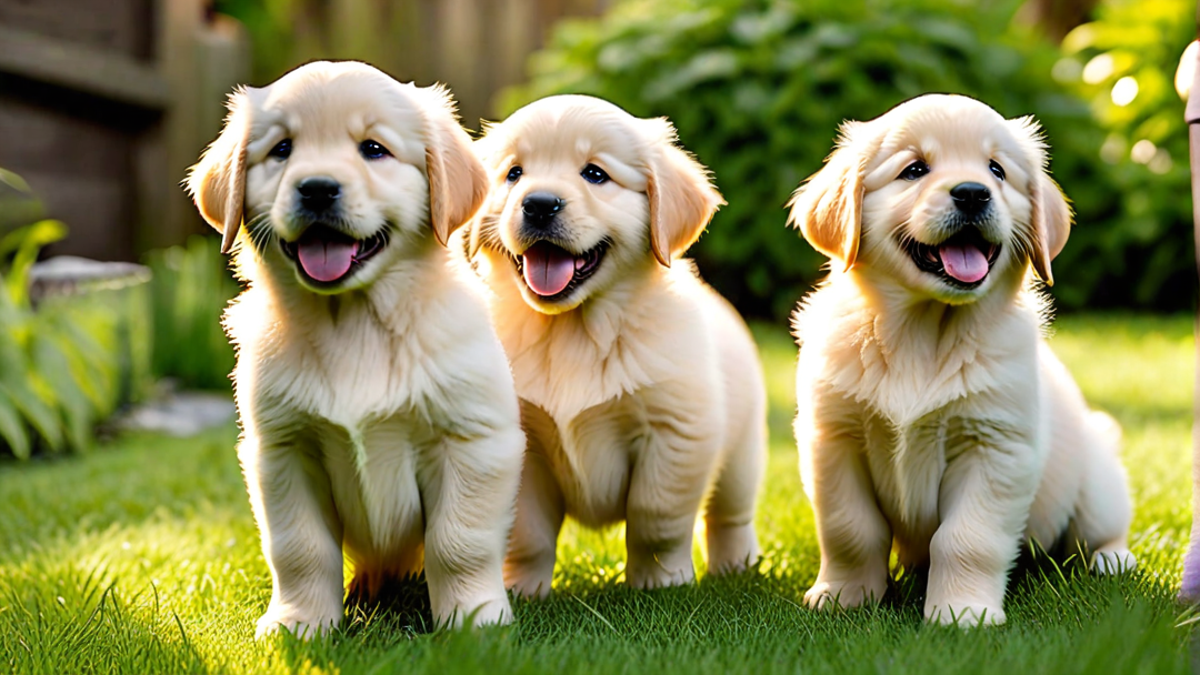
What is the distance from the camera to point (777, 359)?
24.8ft

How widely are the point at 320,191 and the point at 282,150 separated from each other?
0.21 m

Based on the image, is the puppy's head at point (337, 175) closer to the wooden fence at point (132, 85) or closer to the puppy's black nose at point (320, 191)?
the puppy's black nose at point (320, 191)

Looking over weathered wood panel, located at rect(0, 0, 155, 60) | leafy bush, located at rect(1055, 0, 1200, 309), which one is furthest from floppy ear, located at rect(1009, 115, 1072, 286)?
leafy bush, located at rect(1055, 0, 1200, 309)

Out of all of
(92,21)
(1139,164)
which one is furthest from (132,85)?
(1139,164)

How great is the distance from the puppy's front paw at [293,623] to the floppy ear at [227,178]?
801mm

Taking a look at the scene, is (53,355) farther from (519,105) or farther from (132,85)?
(519,105)

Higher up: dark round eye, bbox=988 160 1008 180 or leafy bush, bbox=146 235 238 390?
dark round eye, bbox=988 160 1008 180

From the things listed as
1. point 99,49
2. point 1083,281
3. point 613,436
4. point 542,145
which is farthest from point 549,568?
point 1083,281

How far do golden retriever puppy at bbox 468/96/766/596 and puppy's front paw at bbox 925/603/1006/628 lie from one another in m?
0.66

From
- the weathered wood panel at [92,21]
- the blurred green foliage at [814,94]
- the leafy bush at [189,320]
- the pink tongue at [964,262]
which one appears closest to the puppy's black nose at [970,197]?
the pink tongue at [964,262]

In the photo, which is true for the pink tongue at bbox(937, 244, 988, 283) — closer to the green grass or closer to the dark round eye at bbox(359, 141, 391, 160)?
the green grass

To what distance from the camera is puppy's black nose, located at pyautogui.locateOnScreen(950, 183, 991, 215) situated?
100 inches

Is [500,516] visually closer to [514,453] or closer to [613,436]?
[514,453]

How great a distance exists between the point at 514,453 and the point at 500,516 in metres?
0.14
